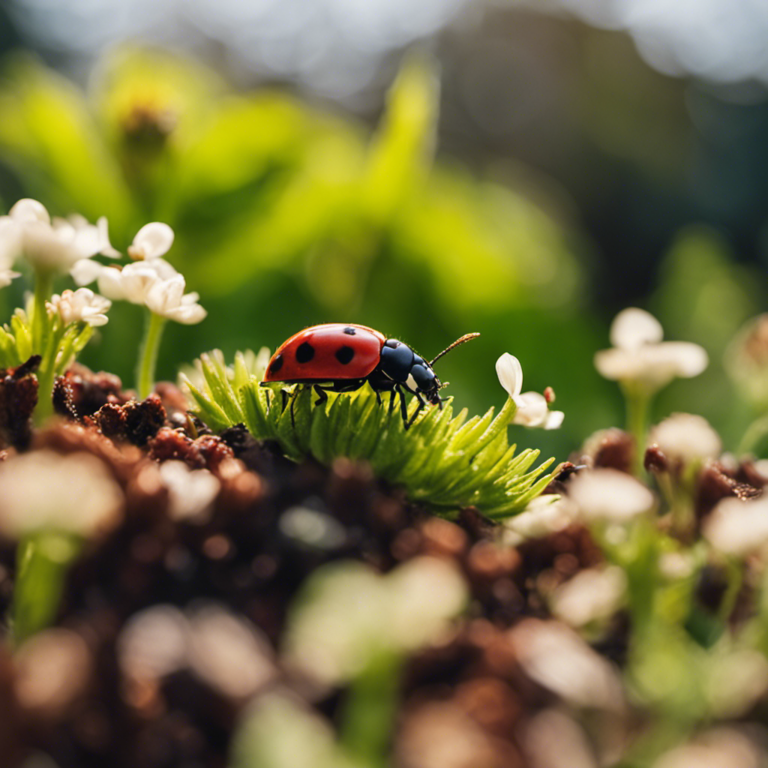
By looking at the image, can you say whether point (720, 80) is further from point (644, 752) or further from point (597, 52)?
point (644, 752)

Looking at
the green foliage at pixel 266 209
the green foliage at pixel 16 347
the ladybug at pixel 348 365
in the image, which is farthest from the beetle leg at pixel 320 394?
the green foliage at pixel 266 209

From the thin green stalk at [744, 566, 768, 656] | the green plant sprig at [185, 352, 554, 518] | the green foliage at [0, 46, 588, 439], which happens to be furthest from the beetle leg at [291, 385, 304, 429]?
the green foliage at [0, 46, 588, 439]

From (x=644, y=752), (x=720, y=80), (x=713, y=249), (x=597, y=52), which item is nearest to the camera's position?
(x=644, y=752)

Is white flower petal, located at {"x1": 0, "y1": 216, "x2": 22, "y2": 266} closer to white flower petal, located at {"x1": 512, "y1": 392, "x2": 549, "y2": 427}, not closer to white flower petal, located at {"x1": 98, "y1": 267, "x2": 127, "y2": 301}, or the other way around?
white flower petal, located at {"x1": 98, "y1": 267, "x2": 127, "y2": 301}

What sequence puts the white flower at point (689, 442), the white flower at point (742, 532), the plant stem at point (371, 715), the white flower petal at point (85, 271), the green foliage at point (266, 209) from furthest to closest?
the green foliage at point (266, 209) → the white flower petal at point (85, 271) → the white flower at point (689, 442) → the white flower at point (742, 532) → the plant stem at point (371, 715)

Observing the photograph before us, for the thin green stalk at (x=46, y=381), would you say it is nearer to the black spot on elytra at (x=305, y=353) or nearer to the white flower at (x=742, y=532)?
the black spot on elytra at (x=305, y=353)

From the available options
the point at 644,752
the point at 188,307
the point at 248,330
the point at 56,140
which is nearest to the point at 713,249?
the point at 248,330
